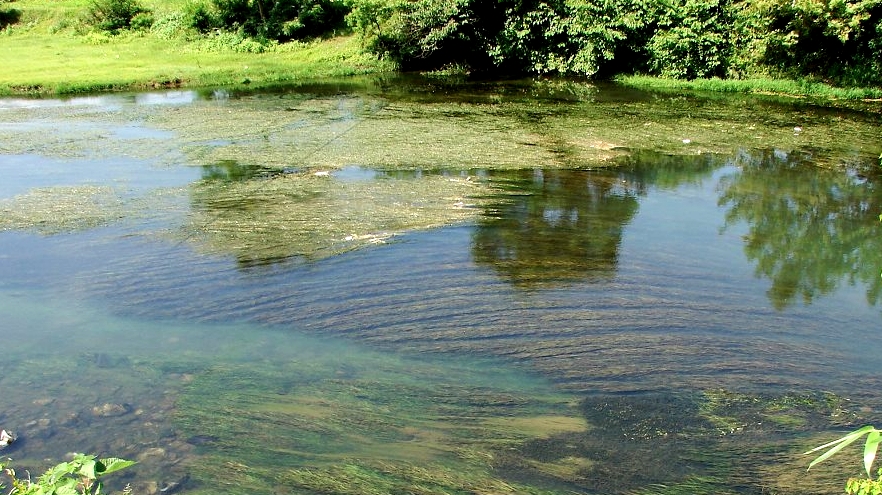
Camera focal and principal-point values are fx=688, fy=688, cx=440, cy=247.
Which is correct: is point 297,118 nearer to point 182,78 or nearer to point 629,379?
point 182,78

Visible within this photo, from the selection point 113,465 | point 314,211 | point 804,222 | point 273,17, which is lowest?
point 804,222

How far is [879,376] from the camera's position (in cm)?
506

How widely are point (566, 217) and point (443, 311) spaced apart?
284 cm

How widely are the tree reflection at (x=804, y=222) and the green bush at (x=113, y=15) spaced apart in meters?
24.4

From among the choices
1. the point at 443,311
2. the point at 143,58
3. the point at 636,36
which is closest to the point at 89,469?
the point at 443,311

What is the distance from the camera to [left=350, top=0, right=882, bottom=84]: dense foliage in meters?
16.3

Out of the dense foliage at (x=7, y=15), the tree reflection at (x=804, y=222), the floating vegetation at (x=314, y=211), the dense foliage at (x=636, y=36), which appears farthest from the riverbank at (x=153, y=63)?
the tree reflection at (x=804, y=222)

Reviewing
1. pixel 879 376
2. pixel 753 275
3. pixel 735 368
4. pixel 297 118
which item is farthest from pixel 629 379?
pixel 297 118

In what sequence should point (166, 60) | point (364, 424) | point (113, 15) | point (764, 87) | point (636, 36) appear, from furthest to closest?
point (113, 15) < point (166, 60) < point (636, 36) < point (764, 87) < point (364, 424)

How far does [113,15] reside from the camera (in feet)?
87.8

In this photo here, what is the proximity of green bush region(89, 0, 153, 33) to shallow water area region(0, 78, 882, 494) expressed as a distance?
1698cm

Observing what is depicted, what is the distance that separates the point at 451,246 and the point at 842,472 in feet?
14.2

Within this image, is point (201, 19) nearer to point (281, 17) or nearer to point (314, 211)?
point (281, 17)

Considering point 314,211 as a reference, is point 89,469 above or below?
above
